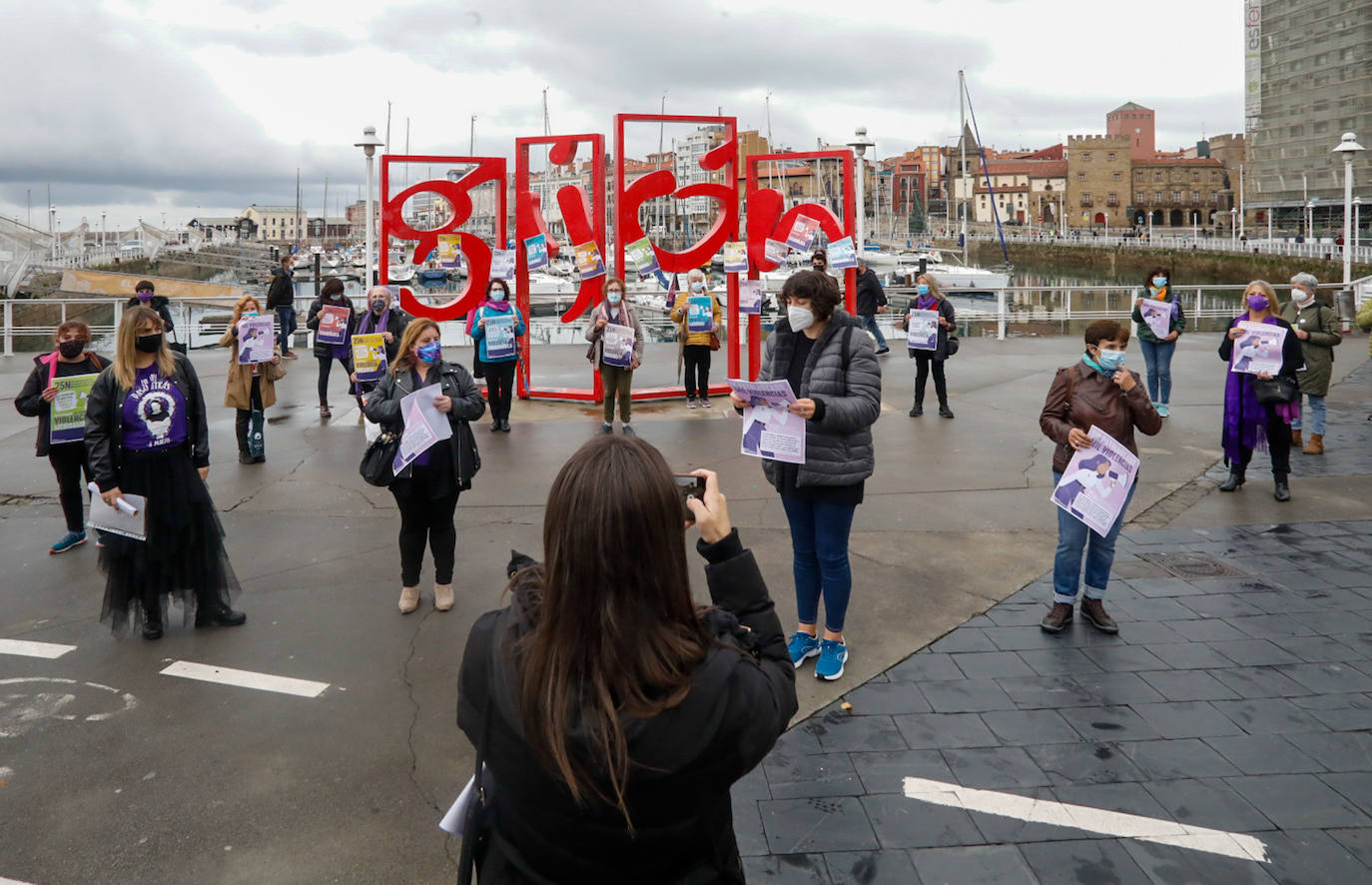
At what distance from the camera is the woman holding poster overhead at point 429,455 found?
5.93 meters

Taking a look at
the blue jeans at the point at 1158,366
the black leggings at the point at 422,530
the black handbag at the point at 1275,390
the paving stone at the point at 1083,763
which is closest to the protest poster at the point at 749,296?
the blue jeans at the point at 1158,366

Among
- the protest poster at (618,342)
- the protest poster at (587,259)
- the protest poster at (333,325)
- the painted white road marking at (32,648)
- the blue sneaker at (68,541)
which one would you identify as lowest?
the painted white road marking at (32,648)

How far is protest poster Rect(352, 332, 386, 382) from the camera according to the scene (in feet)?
33.9

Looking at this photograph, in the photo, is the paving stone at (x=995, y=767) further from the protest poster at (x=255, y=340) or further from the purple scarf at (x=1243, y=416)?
the protest poster at (x=255, y=340)

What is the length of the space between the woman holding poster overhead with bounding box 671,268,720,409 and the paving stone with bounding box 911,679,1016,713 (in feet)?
26.5

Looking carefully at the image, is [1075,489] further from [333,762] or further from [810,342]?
[333,762]

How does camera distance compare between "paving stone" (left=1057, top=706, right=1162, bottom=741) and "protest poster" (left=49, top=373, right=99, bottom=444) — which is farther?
"protest poster" (left=49, top=373, right=99, bottom=444)

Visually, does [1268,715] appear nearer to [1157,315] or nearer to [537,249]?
[1157,315]

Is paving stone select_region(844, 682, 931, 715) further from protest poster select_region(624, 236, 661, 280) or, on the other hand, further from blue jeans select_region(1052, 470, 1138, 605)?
protest poster select_region(624, 236, 661, 280)

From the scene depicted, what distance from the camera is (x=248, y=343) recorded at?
964cm

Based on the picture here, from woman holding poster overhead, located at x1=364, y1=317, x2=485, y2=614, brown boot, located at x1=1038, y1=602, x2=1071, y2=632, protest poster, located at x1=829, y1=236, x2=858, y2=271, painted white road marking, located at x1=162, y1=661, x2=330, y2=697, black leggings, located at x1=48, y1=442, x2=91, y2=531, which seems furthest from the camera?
protest poster, located at x1=829, y1=236, x2=858, y2=271

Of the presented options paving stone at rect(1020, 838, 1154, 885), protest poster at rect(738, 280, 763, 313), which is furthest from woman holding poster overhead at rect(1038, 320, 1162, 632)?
protest poster at rect(738, 280, 763, 313)

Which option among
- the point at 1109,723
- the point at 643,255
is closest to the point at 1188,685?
the point at 1109,723

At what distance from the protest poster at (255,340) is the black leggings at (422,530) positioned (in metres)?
4.46
